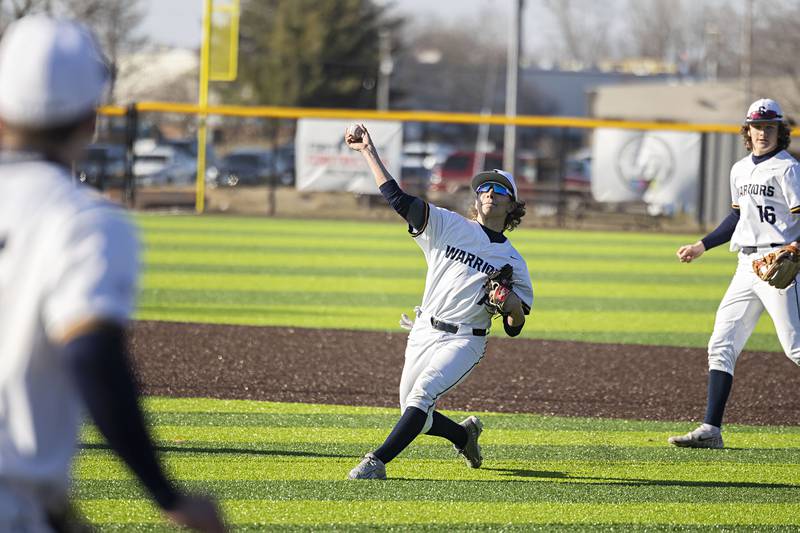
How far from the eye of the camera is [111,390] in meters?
2.31

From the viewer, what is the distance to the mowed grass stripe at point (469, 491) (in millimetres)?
5625

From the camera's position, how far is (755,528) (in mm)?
5383

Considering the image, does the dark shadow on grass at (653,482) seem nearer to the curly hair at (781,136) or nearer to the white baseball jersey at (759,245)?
the white baseball jersey at (759,245)

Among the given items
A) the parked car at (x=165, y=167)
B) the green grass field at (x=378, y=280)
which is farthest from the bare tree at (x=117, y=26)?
the green grass field at (x=378, y=280)

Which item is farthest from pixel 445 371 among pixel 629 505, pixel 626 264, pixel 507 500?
pixel 626 264

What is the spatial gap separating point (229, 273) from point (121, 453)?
14549mm

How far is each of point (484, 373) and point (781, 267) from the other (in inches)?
141

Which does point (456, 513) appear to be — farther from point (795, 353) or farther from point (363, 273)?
point (363, 273)

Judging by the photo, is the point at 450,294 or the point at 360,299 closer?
the point at 450,294

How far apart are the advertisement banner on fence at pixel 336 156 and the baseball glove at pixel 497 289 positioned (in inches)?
884

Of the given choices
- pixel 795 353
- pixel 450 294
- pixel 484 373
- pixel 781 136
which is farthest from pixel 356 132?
pixel 484 373

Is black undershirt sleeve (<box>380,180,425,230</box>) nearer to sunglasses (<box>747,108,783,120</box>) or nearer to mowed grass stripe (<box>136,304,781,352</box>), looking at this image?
sunglasses (<box>747,108,783,120</box>)

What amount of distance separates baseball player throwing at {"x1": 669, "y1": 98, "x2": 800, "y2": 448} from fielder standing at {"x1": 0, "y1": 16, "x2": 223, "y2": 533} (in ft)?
17.5

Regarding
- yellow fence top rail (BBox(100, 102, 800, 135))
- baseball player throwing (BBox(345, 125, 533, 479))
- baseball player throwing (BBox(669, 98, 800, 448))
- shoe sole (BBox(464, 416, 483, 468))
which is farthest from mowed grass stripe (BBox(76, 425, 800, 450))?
yellow fence top rail (BBox(100, 102, 800, 135))
